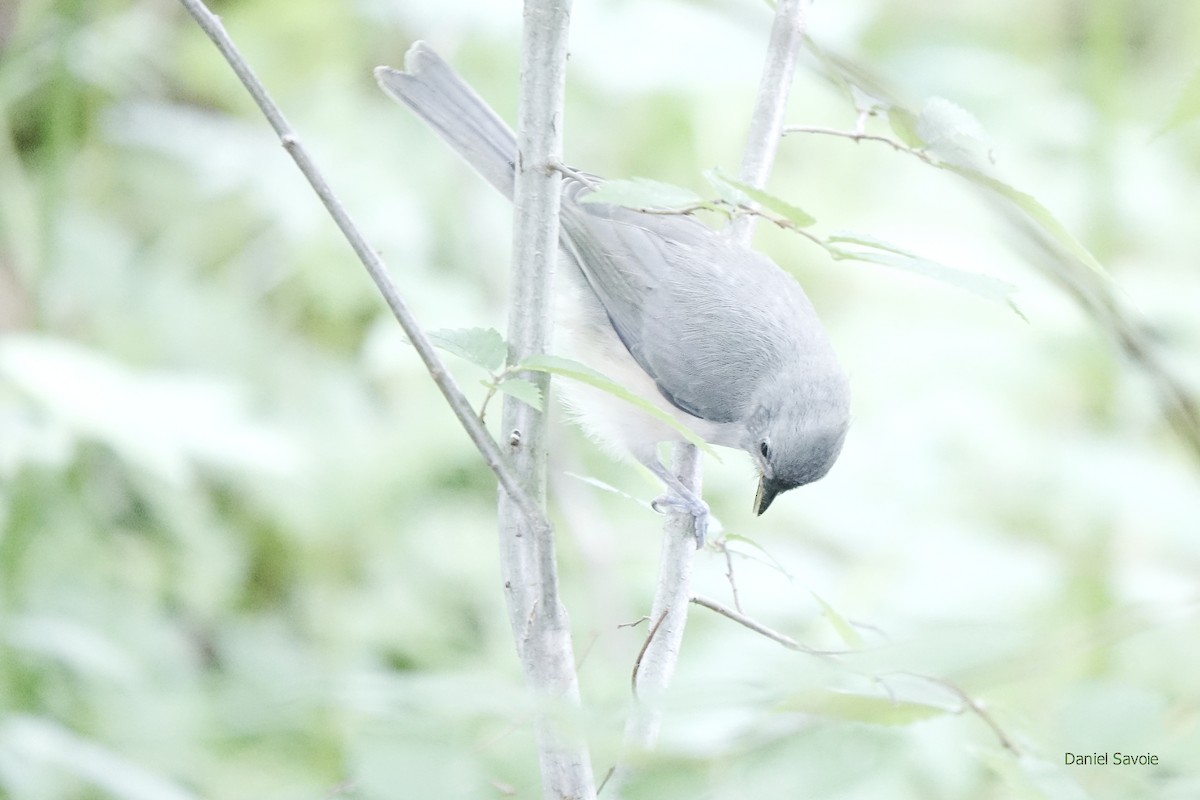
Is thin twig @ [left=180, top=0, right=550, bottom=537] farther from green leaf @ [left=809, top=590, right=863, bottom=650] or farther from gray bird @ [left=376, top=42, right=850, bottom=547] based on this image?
gray bird @ [left=376, top=42, right=850, bottom=547]

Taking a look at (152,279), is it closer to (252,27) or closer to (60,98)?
(252,27)

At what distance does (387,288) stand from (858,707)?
19.0 inches

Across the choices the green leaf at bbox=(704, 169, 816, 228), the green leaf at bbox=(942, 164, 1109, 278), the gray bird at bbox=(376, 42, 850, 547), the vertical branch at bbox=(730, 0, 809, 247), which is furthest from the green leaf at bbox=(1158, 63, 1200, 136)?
the gray bird at bbox=(376, 42, 850, 547)

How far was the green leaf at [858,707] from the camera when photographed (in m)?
0.79

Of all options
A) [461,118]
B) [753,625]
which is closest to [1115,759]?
[753,625]

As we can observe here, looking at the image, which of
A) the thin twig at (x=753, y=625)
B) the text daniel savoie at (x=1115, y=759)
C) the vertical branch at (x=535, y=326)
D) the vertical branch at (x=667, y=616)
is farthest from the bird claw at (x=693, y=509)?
the text daniel savoie at (x=1115, y=759)

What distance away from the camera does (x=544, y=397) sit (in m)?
1.02

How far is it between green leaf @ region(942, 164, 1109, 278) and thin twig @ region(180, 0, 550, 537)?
408 millimetres

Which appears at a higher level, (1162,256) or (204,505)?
(1162,256)

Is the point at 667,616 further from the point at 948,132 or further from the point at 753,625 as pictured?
the point at 948,132

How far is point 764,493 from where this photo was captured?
1.90 meters

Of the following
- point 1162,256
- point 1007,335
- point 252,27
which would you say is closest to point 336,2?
point 252,27

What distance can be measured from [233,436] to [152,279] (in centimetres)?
119

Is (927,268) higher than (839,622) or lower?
higher
